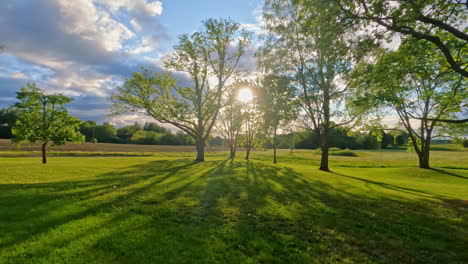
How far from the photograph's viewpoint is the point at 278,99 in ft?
82.5

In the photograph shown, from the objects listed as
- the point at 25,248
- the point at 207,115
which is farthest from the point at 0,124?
the point at 25,248

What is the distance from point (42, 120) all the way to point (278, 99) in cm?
3067

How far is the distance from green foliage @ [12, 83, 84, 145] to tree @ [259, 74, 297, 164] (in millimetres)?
26766

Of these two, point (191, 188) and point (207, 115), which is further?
point (207, 115)

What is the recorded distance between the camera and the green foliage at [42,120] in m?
26.0

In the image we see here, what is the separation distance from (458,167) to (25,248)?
50.2 meters

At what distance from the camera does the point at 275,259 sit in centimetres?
493

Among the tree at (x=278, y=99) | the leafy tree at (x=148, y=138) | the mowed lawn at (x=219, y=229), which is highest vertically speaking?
the tree at (x=278, y=99)

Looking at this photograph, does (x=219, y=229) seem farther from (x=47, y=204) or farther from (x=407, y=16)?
(x=407, y=16)

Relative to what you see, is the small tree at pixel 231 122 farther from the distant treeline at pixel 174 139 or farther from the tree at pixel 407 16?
the distant treeline at pixel 174 139

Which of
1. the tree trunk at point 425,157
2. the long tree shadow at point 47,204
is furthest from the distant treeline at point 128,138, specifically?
the long tree shadow at point 47,204

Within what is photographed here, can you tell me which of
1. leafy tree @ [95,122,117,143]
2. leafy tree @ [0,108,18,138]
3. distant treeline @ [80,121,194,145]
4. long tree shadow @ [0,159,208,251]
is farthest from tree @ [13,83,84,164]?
leafy tree @ [95,122,117,143]

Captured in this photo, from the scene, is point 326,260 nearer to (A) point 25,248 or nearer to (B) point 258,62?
(A) point 25,248

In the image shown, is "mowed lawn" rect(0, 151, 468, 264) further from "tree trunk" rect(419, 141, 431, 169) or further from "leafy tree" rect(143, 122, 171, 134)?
"leafy tree" rect(143, 122, 171, 134)
